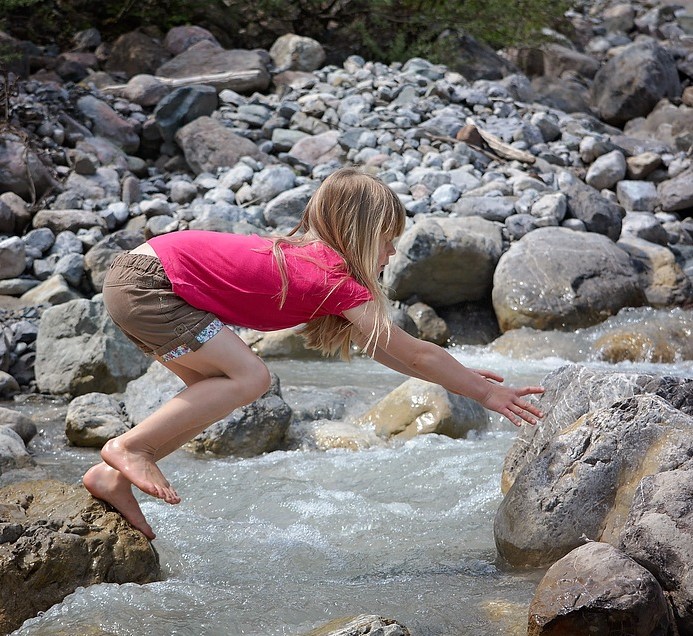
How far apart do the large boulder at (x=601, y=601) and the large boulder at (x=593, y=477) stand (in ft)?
1.52

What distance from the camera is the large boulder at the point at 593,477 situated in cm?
327

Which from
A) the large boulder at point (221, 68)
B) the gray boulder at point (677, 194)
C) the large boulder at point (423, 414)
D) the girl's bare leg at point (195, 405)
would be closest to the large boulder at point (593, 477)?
the girl's bare leg at point (195, 405)

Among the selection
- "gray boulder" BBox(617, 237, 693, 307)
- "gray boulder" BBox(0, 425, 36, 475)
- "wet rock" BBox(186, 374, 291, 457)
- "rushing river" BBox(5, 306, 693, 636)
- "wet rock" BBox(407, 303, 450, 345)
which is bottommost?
"wet rock" BBox(407, 303, 450, 345)

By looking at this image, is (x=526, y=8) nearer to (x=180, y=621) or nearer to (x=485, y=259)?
(x=485, y=259)

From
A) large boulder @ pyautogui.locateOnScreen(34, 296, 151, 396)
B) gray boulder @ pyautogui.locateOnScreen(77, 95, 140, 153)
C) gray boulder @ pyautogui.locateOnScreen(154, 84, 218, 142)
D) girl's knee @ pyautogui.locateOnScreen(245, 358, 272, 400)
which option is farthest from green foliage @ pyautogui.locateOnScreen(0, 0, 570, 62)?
girl's knee @ pyautogui.locateOnScreen(245, 358, 272, 400)

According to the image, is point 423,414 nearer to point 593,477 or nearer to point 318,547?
point 318,547

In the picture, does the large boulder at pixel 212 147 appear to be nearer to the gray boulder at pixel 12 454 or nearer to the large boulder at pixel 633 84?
the large boulder at pixel 633 84

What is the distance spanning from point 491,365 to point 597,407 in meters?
4.19

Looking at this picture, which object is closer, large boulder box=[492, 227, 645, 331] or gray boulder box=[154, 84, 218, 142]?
large boulder box=[492, 227, 645, 331]

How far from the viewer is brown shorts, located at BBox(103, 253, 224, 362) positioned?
123 inches

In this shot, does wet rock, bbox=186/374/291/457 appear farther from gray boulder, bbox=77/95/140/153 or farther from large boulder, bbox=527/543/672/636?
gray boulder, bbox=77/95/140/153

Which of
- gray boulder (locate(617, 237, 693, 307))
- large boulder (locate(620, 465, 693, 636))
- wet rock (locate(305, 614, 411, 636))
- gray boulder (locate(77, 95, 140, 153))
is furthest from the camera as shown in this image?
gray boulder (locate(77, 95, 140, 153))

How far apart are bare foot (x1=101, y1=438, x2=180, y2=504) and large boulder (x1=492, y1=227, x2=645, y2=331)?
587 centimetres

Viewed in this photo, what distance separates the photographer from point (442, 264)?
882 cm
